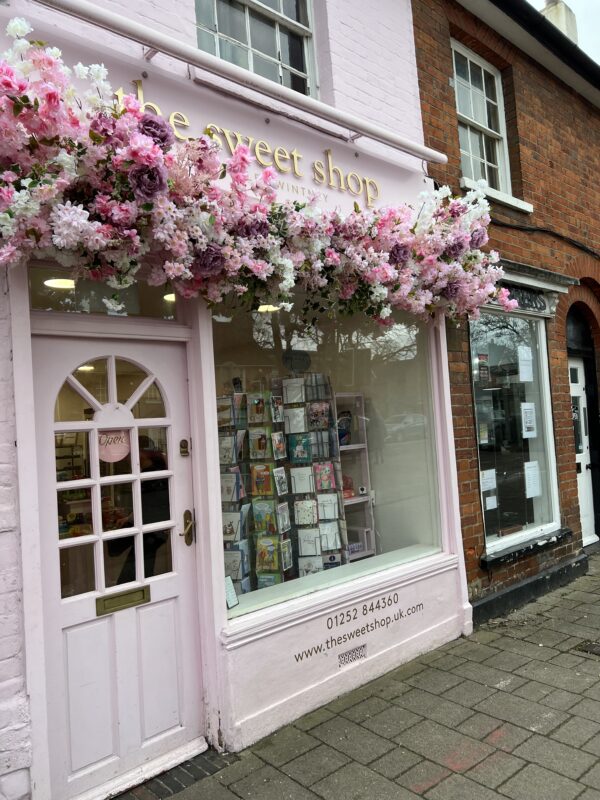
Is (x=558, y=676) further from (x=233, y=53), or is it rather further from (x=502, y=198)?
(x=233, y=53)

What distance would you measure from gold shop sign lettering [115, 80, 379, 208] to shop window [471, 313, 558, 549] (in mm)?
1792

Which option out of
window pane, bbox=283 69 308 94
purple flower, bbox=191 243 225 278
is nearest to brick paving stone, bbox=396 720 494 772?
purple flower, bbox=191 243 225 278

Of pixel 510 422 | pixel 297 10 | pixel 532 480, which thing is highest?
pixel 297 10

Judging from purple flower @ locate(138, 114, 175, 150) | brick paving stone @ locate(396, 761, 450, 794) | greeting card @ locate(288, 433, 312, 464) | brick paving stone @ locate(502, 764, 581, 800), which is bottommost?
brick paving stone @ locate(502, 764, 581, 800)

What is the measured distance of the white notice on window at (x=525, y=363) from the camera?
20.2 ft

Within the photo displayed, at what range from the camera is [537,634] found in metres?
4.88

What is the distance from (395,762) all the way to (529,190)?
18.3 ft

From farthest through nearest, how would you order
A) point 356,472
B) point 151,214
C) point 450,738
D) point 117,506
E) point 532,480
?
point 532,480
point 356,472
point 450,738
point 117,506
point 151,214

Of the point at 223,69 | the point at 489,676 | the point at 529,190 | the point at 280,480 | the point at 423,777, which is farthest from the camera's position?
the point at 529,190

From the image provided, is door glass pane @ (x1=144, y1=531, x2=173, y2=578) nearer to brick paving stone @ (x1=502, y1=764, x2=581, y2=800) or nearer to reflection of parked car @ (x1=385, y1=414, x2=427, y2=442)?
brick paving stone @ (x1=502, y1=764, x2=581, y2=800)

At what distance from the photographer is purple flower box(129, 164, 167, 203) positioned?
Result: 2621mm

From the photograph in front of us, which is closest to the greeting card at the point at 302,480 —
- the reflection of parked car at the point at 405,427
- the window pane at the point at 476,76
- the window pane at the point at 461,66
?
the reflection of parked car at the point at 405,427

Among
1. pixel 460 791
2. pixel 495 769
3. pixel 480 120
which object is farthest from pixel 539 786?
pixel 480 120

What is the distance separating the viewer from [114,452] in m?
3.25
